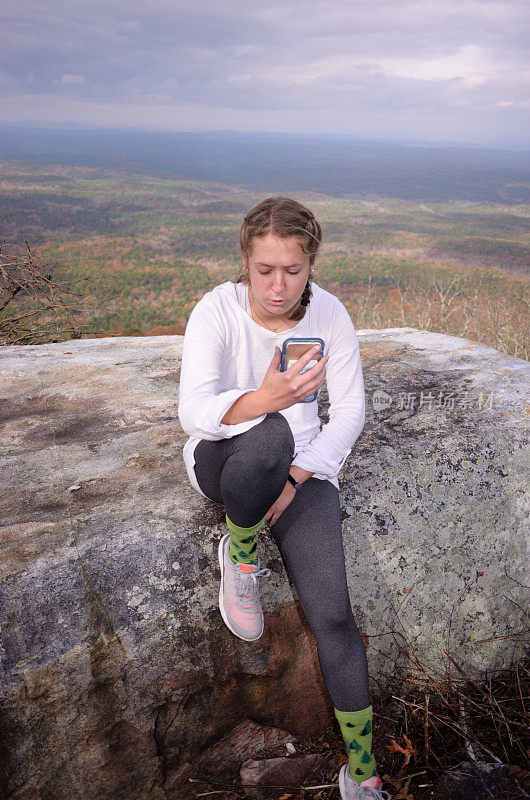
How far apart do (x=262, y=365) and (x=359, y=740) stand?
1.49 metres

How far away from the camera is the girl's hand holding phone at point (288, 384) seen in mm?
1812

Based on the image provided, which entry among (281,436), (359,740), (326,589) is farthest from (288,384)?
(359,740)

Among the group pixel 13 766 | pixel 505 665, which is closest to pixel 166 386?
pixel 13 766

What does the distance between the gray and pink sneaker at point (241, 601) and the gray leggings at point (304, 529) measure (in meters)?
0.17

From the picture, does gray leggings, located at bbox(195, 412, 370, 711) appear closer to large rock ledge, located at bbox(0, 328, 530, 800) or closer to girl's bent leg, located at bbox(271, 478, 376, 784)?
girl's bent leg, located at bbox(271, 478, 376, 784)

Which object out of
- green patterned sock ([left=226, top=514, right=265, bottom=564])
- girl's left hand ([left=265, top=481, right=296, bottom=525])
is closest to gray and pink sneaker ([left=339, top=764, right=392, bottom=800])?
green patterned sock ([left=226, top=514, right=265, bottom=564])

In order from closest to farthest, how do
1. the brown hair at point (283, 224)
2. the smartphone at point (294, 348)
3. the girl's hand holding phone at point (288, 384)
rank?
the girl's hand holding phone at point (288, 384), the brown hair at point (283, 224), the smartphone at point (294, 348)

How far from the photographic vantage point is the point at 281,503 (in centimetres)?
208

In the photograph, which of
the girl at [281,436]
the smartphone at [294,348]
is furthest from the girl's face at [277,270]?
the smartphone at [294,348]

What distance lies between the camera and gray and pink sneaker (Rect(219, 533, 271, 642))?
77.9 inches

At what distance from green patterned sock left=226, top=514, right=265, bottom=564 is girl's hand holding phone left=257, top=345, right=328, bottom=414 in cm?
46

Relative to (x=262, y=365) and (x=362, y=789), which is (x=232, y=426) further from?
(x=362, y=789)

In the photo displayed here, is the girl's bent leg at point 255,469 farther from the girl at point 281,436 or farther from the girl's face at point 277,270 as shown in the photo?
the girl's face at point 277,270

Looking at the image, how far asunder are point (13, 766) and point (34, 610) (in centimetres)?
53
